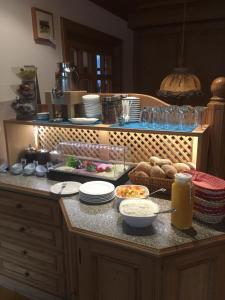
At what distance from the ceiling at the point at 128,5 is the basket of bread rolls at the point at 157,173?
2.14m

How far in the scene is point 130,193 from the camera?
1.40 metres

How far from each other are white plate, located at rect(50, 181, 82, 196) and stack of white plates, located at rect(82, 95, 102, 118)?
1.52ft

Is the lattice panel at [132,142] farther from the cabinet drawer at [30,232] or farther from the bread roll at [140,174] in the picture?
the cabinet drawer at [30,232]

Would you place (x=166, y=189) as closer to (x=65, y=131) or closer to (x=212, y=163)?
(x=212, y=163)

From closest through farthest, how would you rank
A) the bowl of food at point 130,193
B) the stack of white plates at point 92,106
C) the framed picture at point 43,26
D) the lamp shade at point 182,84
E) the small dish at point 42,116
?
the bowl of food at point 130,193, the stack of white plates at point 92,106, the small dish at point 42,116, the framed picture at point 43,26, the lamp shade at point 182,84

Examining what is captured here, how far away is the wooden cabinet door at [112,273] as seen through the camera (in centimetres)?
112

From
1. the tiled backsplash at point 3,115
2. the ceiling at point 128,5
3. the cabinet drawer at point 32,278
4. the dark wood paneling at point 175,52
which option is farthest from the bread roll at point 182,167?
the dark wood paneling at point 175,52

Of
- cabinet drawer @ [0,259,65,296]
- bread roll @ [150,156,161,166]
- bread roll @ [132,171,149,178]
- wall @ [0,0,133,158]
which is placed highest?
wall @ [0,0,133,158]

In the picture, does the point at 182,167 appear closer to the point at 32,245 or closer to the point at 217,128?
the point at 217,128

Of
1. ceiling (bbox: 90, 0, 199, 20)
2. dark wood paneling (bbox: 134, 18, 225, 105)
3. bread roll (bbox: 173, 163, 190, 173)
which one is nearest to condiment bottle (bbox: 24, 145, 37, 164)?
bread roll (bbox: 173, 163, 190, 173)

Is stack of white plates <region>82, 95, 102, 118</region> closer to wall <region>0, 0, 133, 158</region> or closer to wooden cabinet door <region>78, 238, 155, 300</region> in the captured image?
wall <region>0, 0, 133, 158</region>

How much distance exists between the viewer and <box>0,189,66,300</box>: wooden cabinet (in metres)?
1.58

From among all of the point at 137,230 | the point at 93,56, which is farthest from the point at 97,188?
the point at 93,56

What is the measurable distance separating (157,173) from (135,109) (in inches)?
17.6
